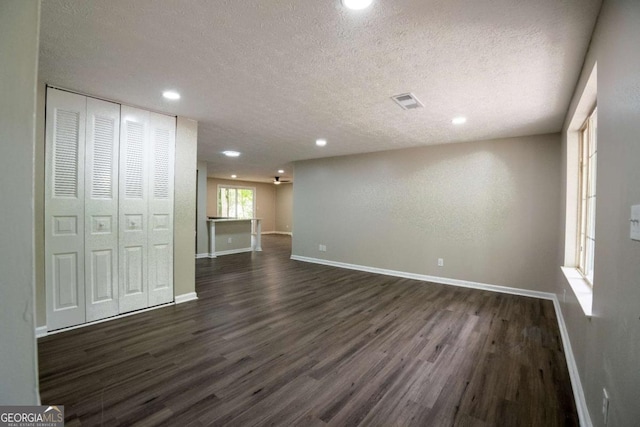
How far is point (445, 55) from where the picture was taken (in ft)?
6.63

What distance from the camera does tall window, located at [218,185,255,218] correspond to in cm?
1133

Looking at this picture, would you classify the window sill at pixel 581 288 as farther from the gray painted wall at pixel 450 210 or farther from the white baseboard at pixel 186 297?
the white baseboard at pixel 186 297

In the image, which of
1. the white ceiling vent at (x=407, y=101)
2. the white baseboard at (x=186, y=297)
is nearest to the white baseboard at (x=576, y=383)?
the white ceiling vent at (x=407, y=101)

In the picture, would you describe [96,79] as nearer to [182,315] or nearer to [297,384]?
[182,315]

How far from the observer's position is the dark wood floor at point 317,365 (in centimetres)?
173

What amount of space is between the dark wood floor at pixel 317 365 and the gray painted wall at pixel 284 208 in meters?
8.87

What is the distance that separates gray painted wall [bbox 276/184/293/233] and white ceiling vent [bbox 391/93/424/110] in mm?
9790

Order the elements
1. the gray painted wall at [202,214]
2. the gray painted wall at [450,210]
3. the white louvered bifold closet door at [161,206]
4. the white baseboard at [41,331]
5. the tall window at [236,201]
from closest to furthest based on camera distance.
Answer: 1. the white baseboard at [41,331]
2. the white louvered bifold closet door at [161,206]
3. the gray painted wall at [450,210]
4. the gray painted wall at [202,214]
5. the tall window at [236,201]

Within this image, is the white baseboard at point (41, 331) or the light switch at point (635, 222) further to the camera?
the white baseboard at point (41, 331)

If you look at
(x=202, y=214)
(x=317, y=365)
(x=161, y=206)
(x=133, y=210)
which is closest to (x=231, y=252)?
(x=202, y=214)

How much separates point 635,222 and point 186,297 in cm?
415

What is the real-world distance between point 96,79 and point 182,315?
253 cm

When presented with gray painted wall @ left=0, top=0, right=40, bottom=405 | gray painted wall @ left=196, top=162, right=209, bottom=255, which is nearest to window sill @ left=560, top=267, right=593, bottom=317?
gray painted wall @ left=0, top=0, right=40, bottom=405

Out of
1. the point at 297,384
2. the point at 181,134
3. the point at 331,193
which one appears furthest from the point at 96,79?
the point at 331,193
